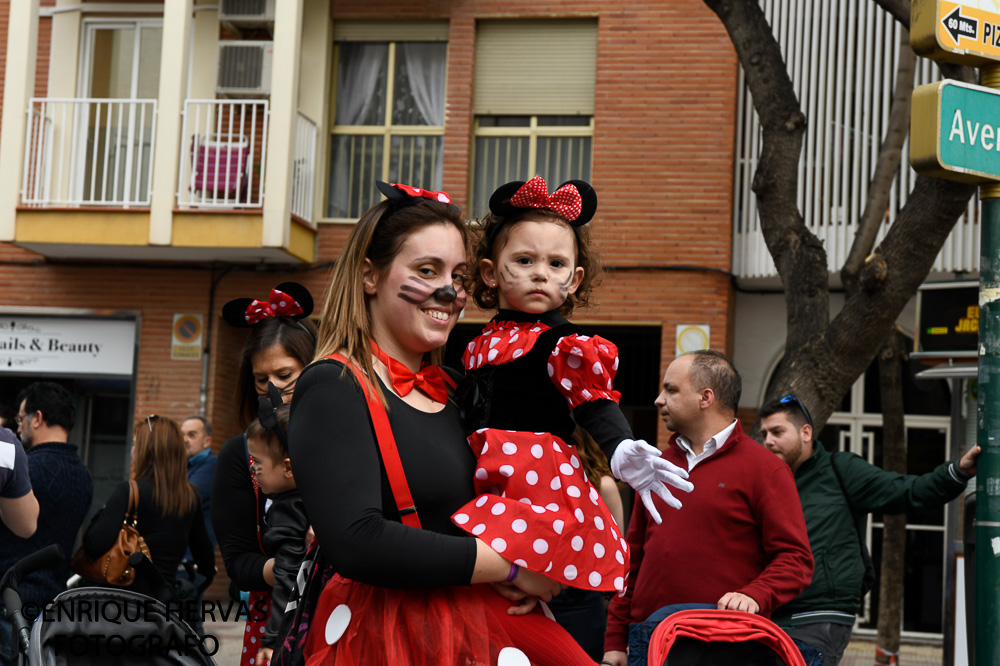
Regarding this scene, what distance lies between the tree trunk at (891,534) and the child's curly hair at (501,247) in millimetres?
8018

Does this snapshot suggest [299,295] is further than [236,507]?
Yes

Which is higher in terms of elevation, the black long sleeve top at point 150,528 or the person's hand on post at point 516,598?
the person's hand on post at point 516,598

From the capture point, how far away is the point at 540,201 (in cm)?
300

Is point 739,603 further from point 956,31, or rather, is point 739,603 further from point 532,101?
point 532,101

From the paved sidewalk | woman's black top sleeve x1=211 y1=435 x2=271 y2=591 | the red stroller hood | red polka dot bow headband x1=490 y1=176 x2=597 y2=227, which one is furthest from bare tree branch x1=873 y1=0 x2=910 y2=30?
the paved sidewalk

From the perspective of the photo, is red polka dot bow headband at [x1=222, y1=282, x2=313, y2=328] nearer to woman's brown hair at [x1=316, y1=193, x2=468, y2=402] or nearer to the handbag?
Result: woman's brown hair at [x1=316, y1=193, x2=468, y2=402]

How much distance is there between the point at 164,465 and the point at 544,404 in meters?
4.42

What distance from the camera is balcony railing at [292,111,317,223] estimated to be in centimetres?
1348

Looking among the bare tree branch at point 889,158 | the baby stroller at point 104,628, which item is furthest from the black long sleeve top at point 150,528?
the bare tree branch at point 889,158

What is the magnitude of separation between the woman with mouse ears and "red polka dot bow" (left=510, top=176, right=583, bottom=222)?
Result: 1.46 feet

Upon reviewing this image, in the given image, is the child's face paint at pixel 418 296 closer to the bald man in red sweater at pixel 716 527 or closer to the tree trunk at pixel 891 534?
the bald man in red sweater at pixel 716 527

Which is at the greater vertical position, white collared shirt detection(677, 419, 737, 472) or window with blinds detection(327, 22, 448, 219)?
window with blinds detection(327, 22, 448, 219)

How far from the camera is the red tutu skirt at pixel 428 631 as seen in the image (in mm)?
2258

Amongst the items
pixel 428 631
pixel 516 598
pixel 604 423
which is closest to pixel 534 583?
pixel 516 598
